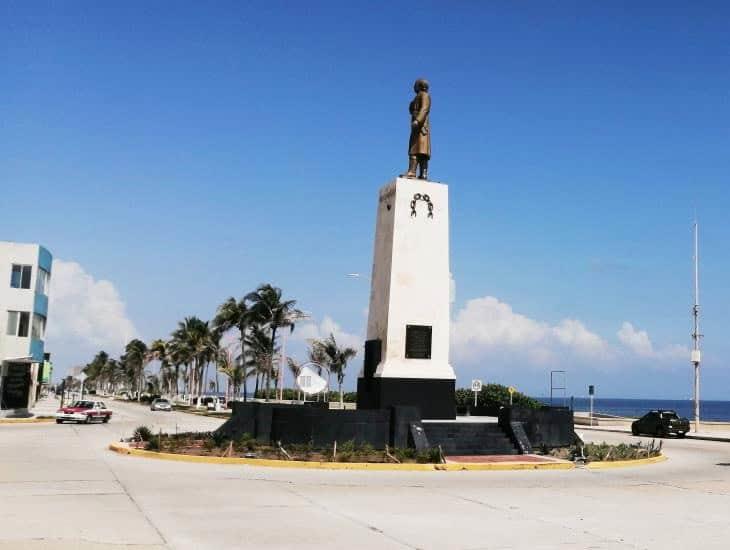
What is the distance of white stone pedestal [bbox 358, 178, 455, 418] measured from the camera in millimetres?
24016

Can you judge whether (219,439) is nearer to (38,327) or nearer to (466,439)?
(466,439)

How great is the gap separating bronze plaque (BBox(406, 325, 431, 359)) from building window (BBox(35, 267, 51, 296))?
119ft

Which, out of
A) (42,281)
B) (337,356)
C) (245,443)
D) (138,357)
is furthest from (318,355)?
(138,357)

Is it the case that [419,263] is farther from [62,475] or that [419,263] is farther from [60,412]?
[60,412]

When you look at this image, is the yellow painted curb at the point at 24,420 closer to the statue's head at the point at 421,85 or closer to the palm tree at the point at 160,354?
the statue's head at the point at 421,85

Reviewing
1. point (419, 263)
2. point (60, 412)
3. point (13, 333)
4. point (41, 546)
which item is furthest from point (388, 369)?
point (13, 333)

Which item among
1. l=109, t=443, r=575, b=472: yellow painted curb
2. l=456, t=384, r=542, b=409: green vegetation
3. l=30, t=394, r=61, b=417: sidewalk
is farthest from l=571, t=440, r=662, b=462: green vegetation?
l=30, t=394, r=61, b=417: sidewalk

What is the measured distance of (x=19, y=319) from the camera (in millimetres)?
50312

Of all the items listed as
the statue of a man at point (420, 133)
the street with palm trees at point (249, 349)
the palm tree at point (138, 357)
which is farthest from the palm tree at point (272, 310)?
the palm tree at point (138, 357)

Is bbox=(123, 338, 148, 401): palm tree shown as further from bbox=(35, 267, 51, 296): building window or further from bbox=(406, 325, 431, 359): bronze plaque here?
bbox=(406, 325, 431, 359): bronze plaque

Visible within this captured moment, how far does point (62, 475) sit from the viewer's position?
53.6 feet

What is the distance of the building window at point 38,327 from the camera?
168 feet

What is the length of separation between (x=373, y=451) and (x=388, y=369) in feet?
11.8

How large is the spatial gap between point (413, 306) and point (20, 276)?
36.6 metres
